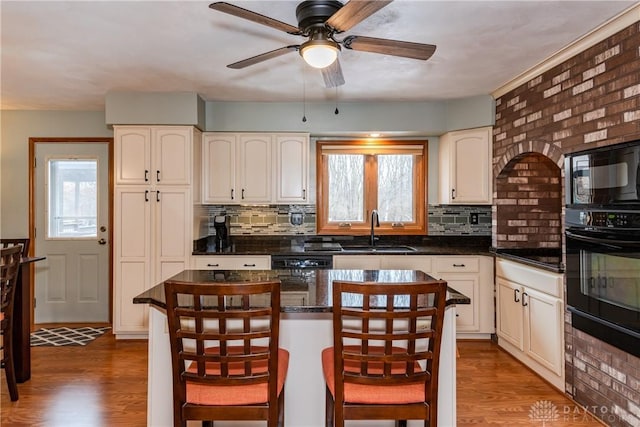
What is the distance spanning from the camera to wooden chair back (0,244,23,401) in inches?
103

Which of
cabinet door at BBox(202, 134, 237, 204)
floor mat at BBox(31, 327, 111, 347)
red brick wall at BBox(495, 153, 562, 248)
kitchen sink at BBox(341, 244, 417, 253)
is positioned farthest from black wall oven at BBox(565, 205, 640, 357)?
floor mat at BBox(31, 327, 111, 347)

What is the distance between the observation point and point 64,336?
162 inches

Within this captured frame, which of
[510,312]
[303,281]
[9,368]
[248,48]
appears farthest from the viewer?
[510,312]

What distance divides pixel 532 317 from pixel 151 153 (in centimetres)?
363

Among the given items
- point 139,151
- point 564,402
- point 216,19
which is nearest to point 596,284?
point 564,402

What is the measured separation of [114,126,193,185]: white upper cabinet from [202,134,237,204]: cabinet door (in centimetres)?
31

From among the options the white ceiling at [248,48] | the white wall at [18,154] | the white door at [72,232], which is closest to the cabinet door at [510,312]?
the white ceiling at [248,48]

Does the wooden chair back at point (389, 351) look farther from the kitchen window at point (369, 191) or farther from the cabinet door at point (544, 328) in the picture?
the kitchen window at point (369, 191)

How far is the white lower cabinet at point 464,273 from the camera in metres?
3.94

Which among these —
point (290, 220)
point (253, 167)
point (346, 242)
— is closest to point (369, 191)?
point (346, 242)

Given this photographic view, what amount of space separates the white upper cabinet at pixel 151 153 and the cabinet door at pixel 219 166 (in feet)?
1.00

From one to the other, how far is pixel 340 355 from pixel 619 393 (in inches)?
73.0

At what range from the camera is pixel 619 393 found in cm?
231

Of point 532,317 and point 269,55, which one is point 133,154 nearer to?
point 269,55
